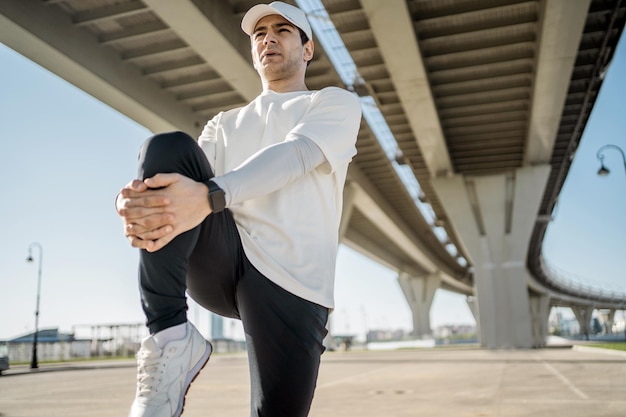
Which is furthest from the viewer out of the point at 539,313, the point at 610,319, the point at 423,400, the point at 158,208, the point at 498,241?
the point at 610,319

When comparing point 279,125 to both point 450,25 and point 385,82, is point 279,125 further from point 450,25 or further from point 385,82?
point 385,82

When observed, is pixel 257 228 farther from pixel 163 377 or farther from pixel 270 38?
pixel 270 38

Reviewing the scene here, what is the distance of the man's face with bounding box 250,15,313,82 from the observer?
7.11 ft

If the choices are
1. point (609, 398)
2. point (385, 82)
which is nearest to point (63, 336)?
point (385, 82)

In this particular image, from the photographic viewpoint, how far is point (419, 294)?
247ft

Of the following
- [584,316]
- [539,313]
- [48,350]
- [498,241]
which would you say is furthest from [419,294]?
[48,350]

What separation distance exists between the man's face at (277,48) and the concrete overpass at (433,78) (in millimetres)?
10839

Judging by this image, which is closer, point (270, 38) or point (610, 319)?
point (270, 38)

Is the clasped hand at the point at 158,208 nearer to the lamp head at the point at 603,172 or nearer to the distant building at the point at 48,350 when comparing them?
the lamp head at the point at 603,172

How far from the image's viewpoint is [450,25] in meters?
14.7

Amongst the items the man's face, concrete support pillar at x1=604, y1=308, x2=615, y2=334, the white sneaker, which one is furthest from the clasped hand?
concrete support pillar at x1=604, y1=308, x2=615, y2=334

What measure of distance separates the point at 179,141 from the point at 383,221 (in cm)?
3614

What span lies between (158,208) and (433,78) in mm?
17464

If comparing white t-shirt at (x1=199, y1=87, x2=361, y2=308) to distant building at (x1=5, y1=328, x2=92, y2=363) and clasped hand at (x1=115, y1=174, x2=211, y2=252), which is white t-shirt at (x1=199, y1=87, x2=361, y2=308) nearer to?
clasped hand at (x1=115, y1=174, x2=211, y2=252)
